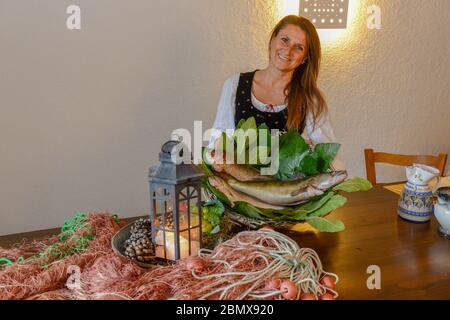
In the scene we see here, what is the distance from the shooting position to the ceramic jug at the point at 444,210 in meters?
1.08

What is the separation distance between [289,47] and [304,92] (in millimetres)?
216

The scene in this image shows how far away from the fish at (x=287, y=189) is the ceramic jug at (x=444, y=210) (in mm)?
369

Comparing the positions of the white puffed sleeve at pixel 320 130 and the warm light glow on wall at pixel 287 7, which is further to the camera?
the warm light glow on wall at pixel 287 7

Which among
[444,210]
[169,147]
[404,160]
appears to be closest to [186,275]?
[169,147]

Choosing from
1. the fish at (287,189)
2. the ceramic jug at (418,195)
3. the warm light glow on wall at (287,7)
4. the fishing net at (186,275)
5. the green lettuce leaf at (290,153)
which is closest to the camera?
the fishing net at (186,275)

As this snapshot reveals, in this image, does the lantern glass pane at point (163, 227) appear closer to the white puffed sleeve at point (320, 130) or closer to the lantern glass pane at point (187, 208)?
the lantern glass pane at point (187, 208)

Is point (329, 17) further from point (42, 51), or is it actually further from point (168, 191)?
point (168, 191)

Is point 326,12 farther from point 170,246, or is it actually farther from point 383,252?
point 170,246

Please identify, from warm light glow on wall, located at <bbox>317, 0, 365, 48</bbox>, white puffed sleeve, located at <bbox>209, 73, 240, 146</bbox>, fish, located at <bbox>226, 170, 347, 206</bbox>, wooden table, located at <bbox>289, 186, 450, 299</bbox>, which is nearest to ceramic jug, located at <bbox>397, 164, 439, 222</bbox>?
wooden table, located at <bbox>289, 186, 450, 299</bbox>

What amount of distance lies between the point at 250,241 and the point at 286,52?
1.15 m

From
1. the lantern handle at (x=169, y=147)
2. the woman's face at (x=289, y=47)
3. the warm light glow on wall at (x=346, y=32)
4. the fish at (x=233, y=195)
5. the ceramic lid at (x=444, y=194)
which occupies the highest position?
the warm light glow on wall at (x=346, y=32)

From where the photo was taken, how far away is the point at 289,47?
174cm

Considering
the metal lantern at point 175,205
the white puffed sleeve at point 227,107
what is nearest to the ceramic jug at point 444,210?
the metal lantern at point 175,205

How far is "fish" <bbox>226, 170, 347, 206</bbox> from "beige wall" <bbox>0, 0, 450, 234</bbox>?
1188mm
